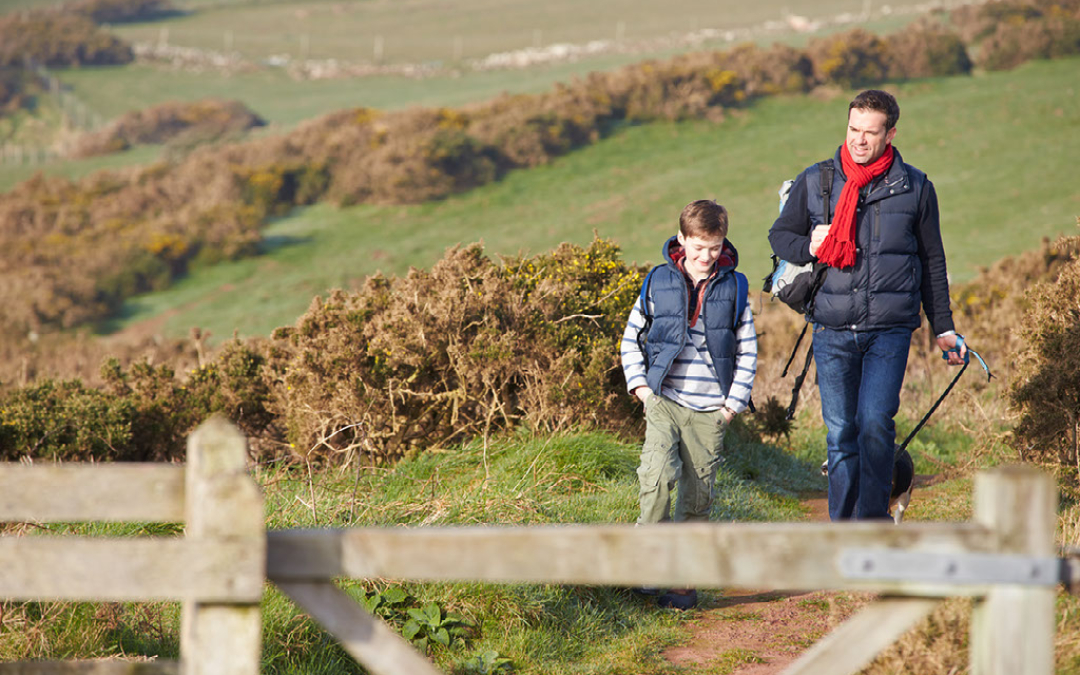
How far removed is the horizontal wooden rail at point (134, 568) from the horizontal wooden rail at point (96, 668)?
0.24m

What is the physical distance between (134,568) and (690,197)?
89.9ft

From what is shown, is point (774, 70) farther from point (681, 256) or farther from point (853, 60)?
point (681, 256)

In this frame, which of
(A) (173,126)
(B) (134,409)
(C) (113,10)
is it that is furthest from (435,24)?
(B) (134,409)

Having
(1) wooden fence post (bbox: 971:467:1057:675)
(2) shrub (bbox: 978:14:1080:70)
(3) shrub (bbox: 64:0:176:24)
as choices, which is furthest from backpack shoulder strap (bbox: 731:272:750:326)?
(3) shrub (bbox: 64:0:176:24)

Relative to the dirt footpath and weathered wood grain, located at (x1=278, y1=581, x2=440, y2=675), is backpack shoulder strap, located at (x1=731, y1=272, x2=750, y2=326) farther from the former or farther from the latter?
weathered wood grain, located at (x1=278, y1=581, x2=440, y2=675)

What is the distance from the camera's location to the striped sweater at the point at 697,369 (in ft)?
15.3

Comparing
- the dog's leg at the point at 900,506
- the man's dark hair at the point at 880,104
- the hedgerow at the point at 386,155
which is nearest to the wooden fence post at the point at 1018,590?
the man's dark hair at the point at 880,104

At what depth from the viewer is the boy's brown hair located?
4.52 m

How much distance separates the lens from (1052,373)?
18.4 feet

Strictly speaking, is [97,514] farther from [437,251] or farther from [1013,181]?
[1013,181]

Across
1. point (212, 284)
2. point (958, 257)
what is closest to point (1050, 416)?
point (958, 257)

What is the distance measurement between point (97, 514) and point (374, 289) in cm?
510

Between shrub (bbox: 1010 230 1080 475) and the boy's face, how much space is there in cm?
223

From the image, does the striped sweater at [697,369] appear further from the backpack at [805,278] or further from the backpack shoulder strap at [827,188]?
the backpack shoulder strap at [827,188]
